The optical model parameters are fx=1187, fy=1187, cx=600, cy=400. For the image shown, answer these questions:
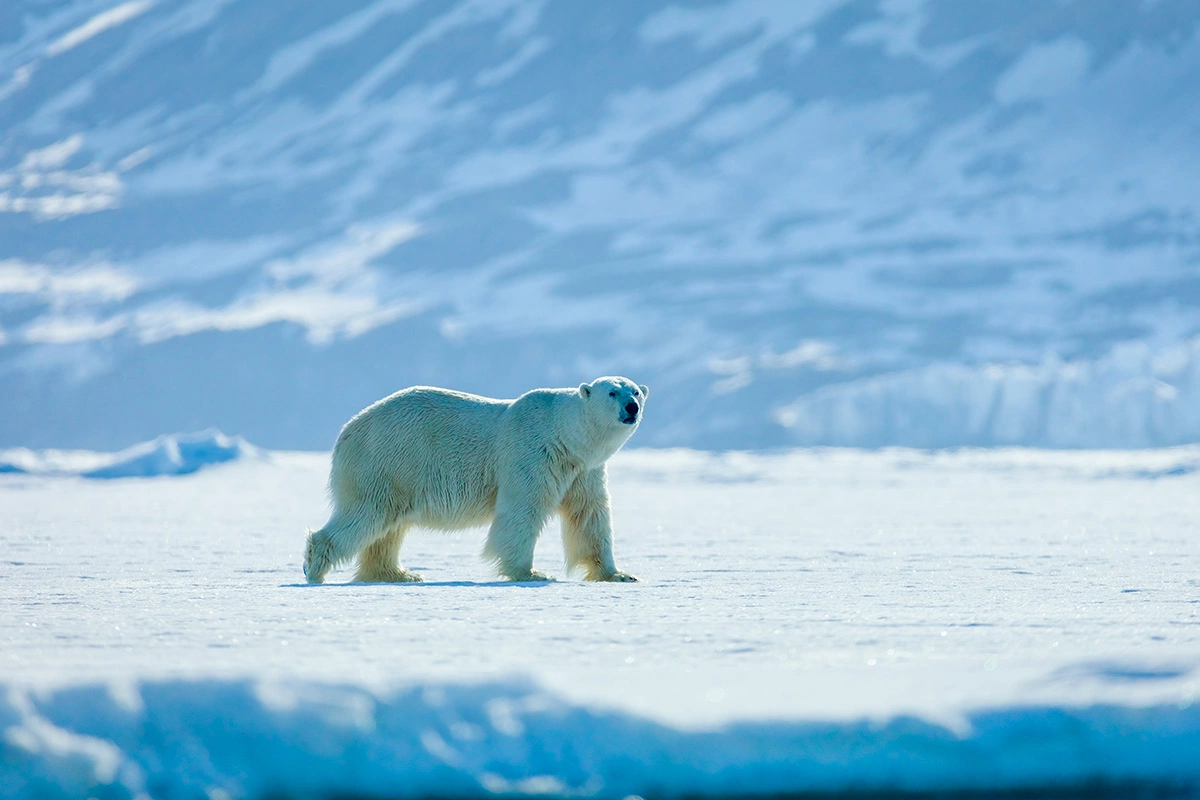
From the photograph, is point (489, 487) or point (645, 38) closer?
point (489, 487)

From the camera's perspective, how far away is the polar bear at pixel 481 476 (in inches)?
175

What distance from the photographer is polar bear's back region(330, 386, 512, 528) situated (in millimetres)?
4594

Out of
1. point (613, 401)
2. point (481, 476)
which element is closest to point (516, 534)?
point (481, 476)

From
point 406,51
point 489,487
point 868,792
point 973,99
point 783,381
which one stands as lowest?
point 868,792

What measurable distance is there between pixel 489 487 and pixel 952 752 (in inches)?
112

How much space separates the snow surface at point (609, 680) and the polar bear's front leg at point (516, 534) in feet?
0.52

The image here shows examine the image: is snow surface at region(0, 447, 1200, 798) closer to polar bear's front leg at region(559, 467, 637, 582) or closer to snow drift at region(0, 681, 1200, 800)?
snow drift at region(0, 681, 1200, 800)

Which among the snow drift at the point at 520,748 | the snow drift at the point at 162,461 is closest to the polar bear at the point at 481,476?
the snow drift at the point at 520,748

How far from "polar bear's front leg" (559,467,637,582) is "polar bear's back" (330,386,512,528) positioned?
0.32 m

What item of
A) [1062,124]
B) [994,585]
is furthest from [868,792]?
[1062,124]

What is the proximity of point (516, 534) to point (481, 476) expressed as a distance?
32 cm

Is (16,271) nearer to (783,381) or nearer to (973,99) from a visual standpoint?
(783,381)

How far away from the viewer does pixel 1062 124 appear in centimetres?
3581

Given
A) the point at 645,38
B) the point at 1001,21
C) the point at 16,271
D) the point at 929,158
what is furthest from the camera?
the point at 645,38
